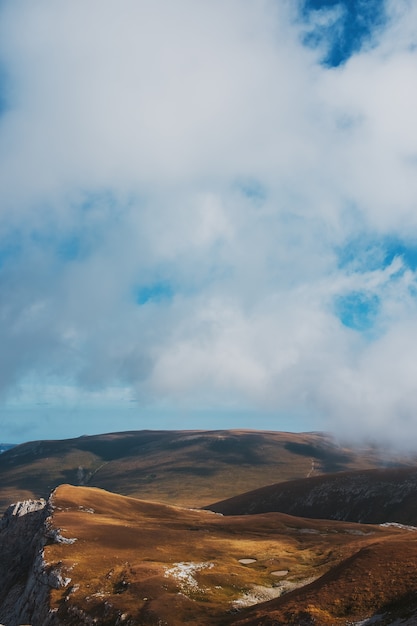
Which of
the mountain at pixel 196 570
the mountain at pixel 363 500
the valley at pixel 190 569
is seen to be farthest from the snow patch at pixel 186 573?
the mountain at pixel 363 500

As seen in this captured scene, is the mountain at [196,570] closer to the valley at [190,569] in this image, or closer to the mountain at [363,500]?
the valley at [190,569]

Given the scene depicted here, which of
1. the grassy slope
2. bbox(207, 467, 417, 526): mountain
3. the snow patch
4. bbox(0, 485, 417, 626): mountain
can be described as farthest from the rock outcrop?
bbox(207, 467, 417, 526): mountain

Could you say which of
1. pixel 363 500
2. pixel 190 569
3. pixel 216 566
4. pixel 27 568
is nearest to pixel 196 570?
pixel 190 569

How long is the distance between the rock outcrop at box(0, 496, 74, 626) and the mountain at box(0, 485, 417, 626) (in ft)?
0.88

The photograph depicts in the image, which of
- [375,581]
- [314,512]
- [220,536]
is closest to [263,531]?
[220,536]

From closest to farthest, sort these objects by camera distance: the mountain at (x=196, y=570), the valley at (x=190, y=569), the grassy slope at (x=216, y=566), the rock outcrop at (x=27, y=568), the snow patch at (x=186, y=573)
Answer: the valley at (x=190, y=569)
the mountain at (x=196, y=570)
the grassy slope at (x=216, y=566)
the snow patch at (x=186, y=573)
the rock outcrop at (x=27, y=568)

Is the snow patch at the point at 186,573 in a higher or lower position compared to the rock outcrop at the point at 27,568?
higher

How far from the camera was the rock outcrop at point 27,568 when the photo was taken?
71125 mm

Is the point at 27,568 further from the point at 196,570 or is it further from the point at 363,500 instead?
the point at 363,500

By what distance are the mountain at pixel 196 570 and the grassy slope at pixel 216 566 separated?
179 mm

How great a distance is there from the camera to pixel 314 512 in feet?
608

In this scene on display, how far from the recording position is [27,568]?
334 feet

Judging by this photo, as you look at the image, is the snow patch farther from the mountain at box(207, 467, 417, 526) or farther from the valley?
the mountain at box(207, 467, 417, 526)

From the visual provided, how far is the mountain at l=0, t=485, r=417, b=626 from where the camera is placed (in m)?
47.6
